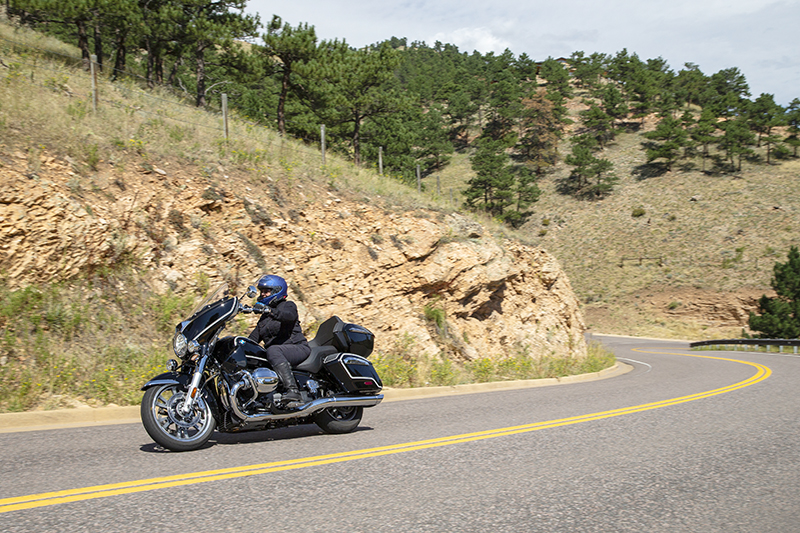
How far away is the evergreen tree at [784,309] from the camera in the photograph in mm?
38719

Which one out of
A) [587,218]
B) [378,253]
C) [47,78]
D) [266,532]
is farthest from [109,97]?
[587,218]

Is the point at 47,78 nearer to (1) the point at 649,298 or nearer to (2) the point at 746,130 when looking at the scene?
(1) the point at 649,298

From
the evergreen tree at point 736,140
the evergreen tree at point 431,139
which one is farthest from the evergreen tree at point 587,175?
the evergreen tree at point 431,139

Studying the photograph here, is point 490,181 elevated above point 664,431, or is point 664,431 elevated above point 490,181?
point 490,181

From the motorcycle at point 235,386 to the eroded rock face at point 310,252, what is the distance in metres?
5.52

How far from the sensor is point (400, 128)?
172 feet

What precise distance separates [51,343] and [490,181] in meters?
61.5

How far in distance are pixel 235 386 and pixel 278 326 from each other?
90cm

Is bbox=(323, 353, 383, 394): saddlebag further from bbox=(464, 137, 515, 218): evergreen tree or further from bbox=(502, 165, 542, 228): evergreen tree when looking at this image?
bbox=(502, 165, 542, 228): evergreen tree

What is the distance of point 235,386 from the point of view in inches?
242

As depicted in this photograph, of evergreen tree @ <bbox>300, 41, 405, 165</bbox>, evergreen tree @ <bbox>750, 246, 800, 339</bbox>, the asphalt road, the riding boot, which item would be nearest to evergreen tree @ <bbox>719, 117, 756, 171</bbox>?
evergreen tree @ <bbox>750, 246, 800, 339</bbox>

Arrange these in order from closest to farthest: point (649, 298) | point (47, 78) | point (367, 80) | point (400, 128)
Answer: point (47, 78) → point (367, 80) → point (400, 128) → point (649, 298)

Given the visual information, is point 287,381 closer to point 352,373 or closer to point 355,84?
point 352,373

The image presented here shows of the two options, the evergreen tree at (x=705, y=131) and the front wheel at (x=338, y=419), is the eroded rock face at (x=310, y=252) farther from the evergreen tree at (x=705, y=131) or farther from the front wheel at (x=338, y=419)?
the evergreen tree at (x=705, y=131)
